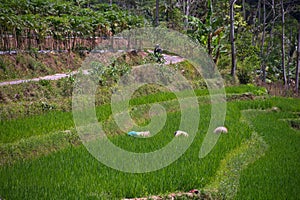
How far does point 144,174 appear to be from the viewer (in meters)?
4.57

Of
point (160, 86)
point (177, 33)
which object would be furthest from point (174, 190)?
point (177, 33)

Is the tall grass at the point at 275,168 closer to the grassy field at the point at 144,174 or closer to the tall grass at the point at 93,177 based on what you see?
the grassy field at the point at 144,174

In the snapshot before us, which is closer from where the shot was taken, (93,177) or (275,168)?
(93,177)

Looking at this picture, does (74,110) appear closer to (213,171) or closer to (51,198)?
(213,171)

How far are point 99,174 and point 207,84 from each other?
822cm

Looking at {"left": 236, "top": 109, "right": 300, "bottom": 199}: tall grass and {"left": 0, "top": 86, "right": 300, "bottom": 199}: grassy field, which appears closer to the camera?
{"left": 0, "top": 86, "right": 300, "bottom": 199}: grassy field

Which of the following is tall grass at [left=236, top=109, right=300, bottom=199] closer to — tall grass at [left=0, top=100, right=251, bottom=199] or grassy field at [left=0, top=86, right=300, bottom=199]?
grassy field at [left=0, top=86, right=300, bottom=199]

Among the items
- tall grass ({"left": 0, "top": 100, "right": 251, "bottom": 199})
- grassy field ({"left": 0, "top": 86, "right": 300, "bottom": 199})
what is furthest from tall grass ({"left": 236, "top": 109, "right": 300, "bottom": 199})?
tall grass ({"left": 0, "top": 100, "right": 251, "bottom": 199})

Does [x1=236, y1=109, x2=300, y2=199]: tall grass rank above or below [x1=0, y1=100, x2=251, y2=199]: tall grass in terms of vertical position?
below

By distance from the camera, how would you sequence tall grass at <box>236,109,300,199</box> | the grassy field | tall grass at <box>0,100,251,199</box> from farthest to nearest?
tall grass at <box>236,109,300,199</box> → the grassy field → tall grass at <box>0,100,251,199</box>

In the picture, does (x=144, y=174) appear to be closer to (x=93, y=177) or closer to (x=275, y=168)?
(x=93, y=177)

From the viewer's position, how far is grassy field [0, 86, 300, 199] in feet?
13.5

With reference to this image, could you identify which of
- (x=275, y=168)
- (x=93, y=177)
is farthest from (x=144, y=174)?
(x=275, y=168)

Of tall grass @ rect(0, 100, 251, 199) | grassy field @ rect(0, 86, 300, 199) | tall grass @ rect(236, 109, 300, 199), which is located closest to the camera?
tall grass @ rect(0, 100, 251, 199)
